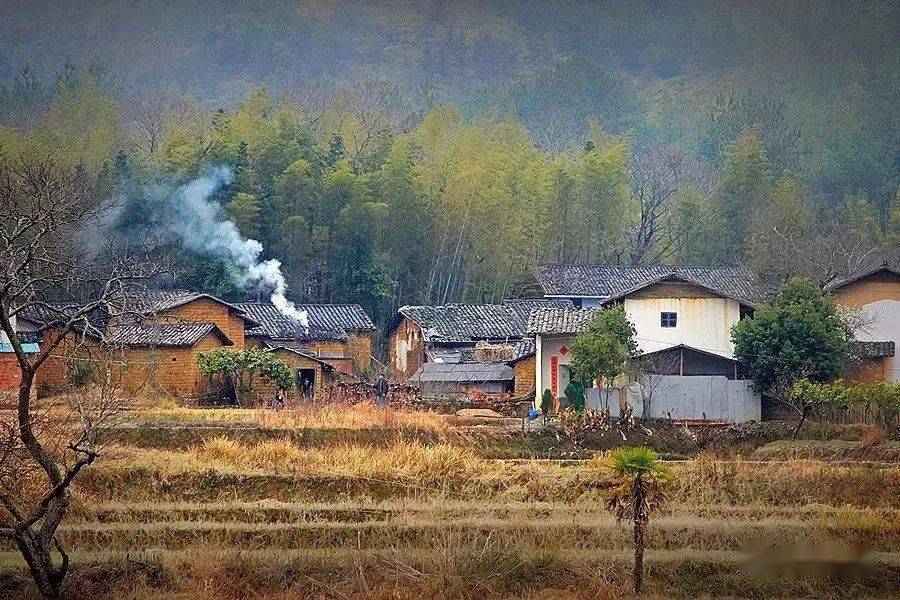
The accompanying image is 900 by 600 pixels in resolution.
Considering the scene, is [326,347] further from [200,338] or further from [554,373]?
[554,373]

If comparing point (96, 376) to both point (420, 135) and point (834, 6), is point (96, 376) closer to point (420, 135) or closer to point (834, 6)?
point (420, 135)

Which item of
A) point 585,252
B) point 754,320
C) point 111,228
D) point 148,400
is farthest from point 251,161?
point 754,320

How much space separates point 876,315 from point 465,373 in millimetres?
10128

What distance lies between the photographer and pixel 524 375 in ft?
103

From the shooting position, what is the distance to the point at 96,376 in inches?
1038

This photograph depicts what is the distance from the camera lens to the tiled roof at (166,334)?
29.7m

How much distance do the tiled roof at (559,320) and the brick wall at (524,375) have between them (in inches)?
52.1

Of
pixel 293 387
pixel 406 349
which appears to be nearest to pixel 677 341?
pixel 293 387

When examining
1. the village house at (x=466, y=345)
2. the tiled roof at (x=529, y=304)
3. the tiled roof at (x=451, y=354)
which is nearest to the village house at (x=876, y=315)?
the village house at (x=466, y=345)

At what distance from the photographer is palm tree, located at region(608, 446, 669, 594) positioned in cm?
1321

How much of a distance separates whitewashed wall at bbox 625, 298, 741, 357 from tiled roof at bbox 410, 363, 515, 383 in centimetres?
358

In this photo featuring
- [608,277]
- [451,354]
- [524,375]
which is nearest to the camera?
[524,375]

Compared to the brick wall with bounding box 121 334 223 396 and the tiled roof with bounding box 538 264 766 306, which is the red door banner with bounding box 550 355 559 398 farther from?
the brick wall with bounding box 121 334 223 396

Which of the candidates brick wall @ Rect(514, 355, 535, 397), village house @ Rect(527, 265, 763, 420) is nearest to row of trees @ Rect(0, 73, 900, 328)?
village house @ Rect(527, 265, 763, 420)
